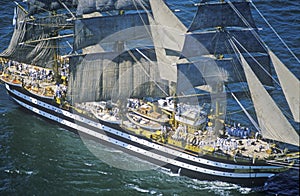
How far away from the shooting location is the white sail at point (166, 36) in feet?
181

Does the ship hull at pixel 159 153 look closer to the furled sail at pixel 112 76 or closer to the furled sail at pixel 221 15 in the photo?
the furled sail at pixel 112 76

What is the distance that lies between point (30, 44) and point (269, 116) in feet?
96.5

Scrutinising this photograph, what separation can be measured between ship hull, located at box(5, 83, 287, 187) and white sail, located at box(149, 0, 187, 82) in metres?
7.40

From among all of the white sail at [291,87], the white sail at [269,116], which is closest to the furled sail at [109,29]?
the white sail at [269,116]

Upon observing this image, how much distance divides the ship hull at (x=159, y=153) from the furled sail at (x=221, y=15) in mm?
12332

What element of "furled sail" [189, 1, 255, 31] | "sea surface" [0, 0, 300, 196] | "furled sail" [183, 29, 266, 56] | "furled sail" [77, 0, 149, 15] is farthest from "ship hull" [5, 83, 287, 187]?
"furled sail" [189, 1, 255, 31]

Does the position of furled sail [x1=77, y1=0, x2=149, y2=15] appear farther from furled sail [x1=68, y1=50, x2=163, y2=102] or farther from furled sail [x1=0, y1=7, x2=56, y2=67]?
furled sail [x1=0, y1=7, x2=56, y2=67]

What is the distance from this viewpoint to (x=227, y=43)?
5247 centimetres

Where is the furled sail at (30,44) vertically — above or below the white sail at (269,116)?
above

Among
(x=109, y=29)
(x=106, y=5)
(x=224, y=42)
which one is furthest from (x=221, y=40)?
(x=106, y=5)

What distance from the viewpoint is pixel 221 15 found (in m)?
51.0

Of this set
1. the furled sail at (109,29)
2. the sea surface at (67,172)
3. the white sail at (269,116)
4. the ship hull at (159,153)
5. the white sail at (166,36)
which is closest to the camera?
the white sail at (269,116)

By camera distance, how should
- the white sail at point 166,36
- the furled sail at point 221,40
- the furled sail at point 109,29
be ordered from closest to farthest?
the furled sail at point 221,40 → the white sail at point 166,36 → the furled sail at point 109,29

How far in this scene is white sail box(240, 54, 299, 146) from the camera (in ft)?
156
